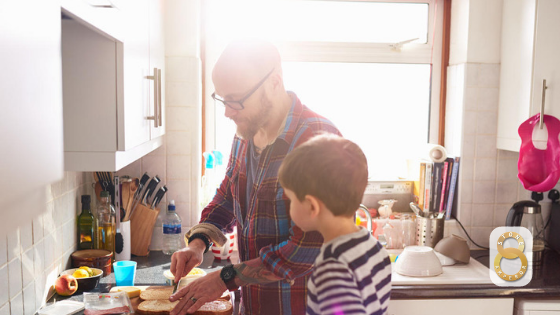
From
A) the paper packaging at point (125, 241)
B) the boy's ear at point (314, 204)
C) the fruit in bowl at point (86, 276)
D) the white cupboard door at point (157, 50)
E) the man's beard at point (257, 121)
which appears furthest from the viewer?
the paper packaging at point (125, 241)

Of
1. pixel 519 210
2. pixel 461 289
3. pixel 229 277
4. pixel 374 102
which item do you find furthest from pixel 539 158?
pixel 229 277

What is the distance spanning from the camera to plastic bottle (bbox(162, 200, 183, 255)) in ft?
8.31

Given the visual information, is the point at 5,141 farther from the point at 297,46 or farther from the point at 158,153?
the point at 297,46

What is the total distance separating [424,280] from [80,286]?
137cm

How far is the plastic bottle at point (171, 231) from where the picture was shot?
8.31ft

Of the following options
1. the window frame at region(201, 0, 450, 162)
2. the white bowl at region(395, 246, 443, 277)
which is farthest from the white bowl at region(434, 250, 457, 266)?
the window frame at region(201, 0, 450, 162)

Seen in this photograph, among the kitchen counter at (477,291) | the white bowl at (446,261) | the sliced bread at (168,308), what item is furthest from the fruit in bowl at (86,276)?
the white bowl at (446,261)

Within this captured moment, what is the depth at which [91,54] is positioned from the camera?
1539 millimetres

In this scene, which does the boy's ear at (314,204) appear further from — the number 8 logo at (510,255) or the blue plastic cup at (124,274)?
the number 8 logo at (510,255)

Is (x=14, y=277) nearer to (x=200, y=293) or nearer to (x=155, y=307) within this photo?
(x=155, y=307)

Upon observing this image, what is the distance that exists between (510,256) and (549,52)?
930 millimetres

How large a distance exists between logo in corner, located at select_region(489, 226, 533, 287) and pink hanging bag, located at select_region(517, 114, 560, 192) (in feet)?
0.81

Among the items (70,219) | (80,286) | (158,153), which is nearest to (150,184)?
(158,153)

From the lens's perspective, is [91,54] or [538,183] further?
[538,183]
